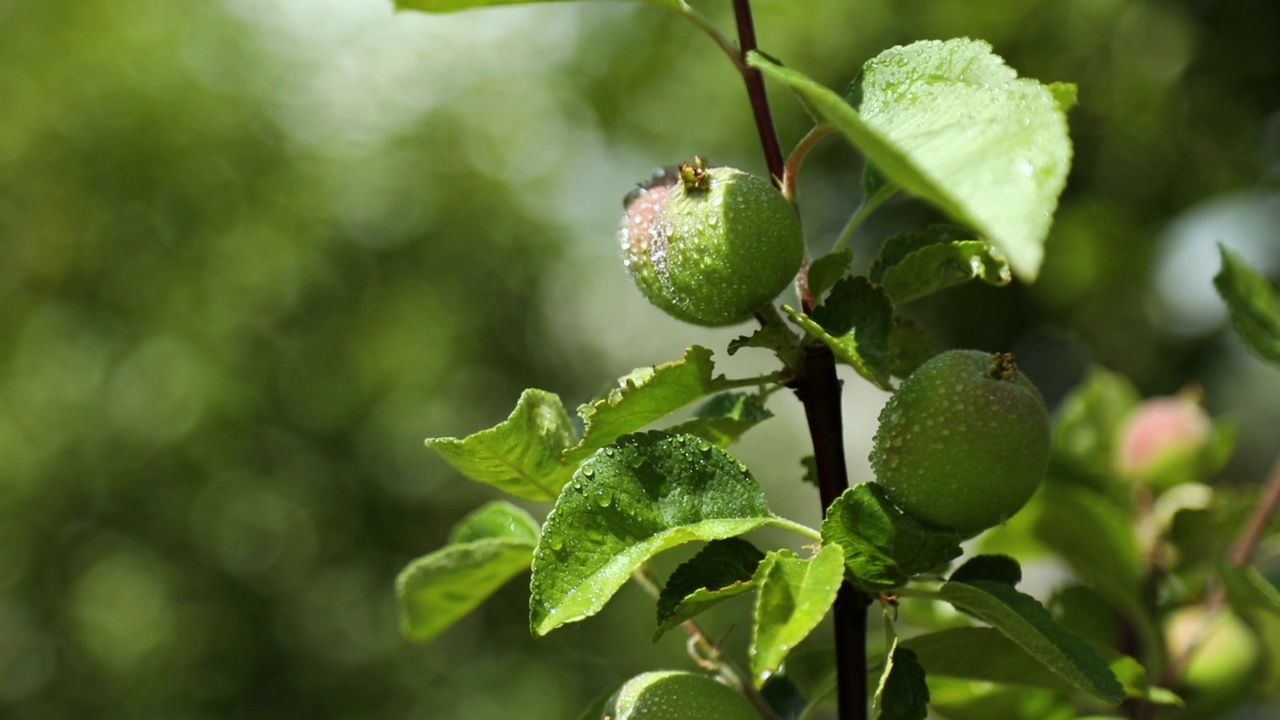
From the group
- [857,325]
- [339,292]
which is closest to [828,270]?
[857,325]

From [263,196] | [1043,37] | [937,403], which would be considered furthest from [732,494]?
[263,196]

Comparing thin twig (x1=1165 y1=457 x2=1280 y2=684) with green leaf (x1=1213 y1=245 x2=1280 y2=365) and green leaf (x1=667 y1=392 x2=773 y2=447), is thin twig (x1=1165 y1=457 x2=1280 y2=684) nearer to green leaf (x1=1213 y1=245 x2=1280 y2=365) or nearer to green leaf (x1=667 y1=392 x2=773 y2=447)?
green leaf (x1=1213 y1=245 x2=1280 y2=365)

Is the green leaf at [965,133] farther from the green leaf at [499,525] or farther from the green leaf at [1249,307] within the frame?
the green leaf at [1249,307]

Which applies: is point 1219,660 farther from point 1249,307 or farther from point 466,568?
point 466,568

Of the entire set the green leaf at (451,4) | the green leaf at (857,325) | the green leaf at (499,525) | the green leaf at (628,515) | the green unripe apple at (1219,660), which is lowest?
the green unripe apple at (1219,660)

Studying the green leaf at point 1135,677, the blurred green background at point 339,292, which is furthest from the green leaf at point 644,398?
the blurred green background at point 339,292

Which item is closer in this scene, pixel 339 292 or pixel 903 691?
pixel 903 691

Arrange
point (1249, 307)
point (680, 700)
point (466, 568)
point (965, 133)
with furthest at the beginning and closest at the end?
point (1249, 307), point (466, 568), point (680, 700), point (965, 133)
